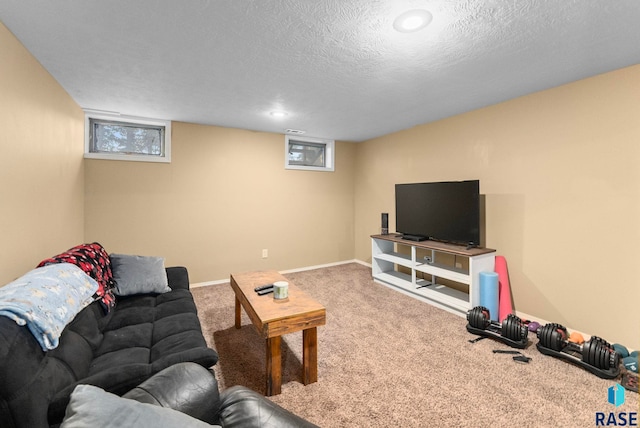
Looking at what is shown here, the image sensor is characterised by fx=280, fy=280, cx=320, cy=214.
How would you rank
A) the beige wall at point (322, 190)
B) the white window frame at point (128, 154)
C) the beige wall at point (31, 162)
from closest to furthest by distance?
1. the beige wall at point (31, 162)
2. the beige wall at point (322, 190)
3. the white window frame at point (128, 154)

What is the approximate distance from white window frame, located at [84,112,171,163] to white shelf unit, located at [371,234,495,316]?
3269 mm

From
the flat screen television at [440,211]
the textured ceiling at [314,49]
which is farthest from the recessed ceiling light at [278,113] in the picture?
the flat screen television at [440,211]

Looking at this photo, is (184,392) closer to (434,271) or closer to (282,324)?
(282,324)

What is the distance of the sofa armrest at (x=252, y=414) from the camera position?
961 millimetres

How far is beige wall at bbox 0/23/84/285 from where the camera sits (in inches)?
70.4

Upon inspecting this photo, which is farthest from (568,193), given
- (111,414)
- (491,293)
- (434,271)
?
(111,414)

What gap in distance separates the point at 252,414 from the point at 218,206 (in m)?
3.58

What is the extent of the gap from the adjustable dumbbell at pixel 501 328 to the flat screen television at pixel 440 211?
2.79 feet

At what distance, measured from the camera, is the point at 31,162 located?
82.4 inches

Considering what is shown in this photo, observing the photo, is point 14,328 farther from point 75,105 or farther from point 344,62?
point 75,105

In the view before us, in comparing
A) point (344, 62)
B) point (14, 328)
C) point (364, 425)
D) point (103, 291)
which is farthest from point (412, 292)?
point (14, 328)

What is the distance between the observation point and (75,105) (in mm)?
3102

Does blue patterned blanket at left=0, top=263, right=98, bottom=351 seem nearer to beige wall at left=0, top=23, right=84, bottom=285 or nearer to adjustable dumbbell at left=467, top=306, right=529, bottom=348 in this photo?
beige wall at left=0, top=23, right=84, bottom=285

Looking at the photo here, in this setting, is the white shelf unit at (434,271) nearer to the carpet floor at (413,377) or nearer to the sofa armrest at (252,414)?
the carpet floor at (413,377)
